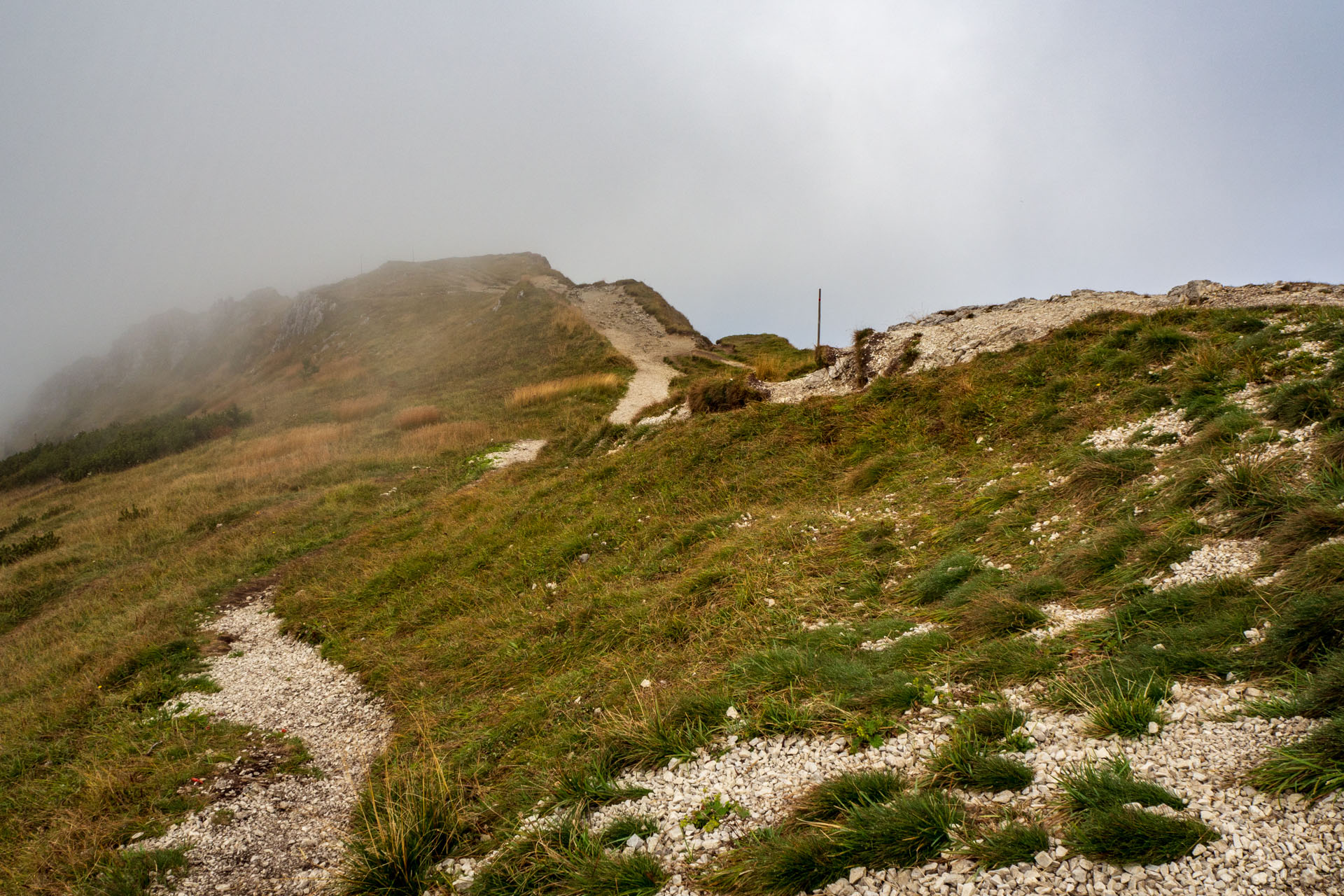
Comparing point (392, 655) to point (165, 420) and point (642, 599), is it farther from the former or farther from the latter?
point (165, 420)

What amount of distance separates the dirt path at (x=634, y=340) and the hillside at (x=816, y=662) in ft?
38.7

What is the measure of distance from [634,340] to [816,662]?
128 feet

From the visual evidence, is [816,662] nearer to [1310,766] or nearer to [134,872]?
[1310,766]

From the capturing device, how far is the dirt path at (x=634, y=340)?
101 feet

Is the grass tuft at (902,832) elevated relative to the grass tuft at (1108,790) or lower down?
lower down

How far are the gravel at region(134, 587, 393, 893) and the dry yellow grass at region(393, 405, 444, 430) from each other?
21.2m

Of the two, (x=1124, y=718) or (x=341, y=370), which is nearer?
(x=1124, y=718)

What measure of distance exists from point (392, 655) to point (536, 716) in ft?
15.3

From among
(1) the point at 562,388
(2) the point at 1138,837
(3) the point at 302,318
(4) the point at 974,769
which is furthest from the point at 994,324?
(3) the point at 302,318

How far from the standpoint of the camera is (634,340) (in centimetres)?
4425

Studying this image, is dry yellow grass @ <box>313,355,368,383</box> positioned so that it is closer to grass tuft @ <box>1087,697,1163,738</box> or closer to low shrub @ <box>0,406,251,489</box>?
low shrub @ <box>0,406,251,489</box>

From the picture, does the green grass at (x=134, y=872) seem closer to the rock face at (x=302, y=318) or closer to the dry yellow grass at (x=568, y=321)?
the dry yellow grass at (x=568, y=321)

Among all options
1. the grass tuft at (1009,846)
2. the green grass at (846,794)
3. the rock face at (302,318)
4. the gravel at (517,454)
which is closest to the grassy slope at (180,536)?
the gravel at (517,454)

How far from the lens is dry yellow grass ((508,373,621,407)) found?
109 feet
